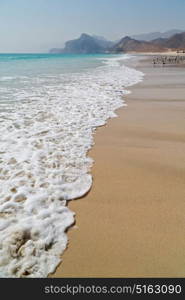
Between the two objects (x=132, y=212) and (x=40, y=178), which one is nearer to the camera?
(x=132, y=212)

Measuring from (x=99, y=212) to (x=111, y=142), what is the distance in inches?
86.3

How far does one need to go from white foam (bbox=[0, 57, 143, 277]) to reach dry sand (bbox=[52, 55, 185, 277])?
18 centimetres

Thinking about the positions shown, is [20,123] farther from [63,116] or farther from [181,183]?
[181,183]

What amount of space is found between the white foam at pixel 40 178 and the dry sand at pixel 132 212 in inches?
7.1

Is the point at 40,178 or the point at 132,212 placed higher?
the point at 40,178

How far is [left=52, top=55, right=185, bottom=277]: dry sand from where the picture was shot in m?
2.15

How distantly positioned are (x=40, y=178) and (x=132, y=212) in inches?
60.9

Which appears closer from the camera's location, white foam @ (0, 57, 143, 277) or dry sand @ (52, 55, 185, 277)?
dry sand @ (52, 55, 185, 277)

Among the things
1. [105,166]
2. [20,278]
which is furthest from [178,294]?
[105,166]

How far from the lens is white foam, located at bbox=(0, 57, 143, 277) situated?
226 cm

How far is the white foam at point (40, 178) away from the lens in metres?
2.26

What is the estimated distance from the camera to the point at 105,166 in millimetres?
3797

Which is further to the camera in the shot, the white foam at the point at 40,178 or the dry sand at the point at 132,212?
the white foam at the point at 40,178

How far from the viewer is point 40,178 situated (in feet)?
11.3
